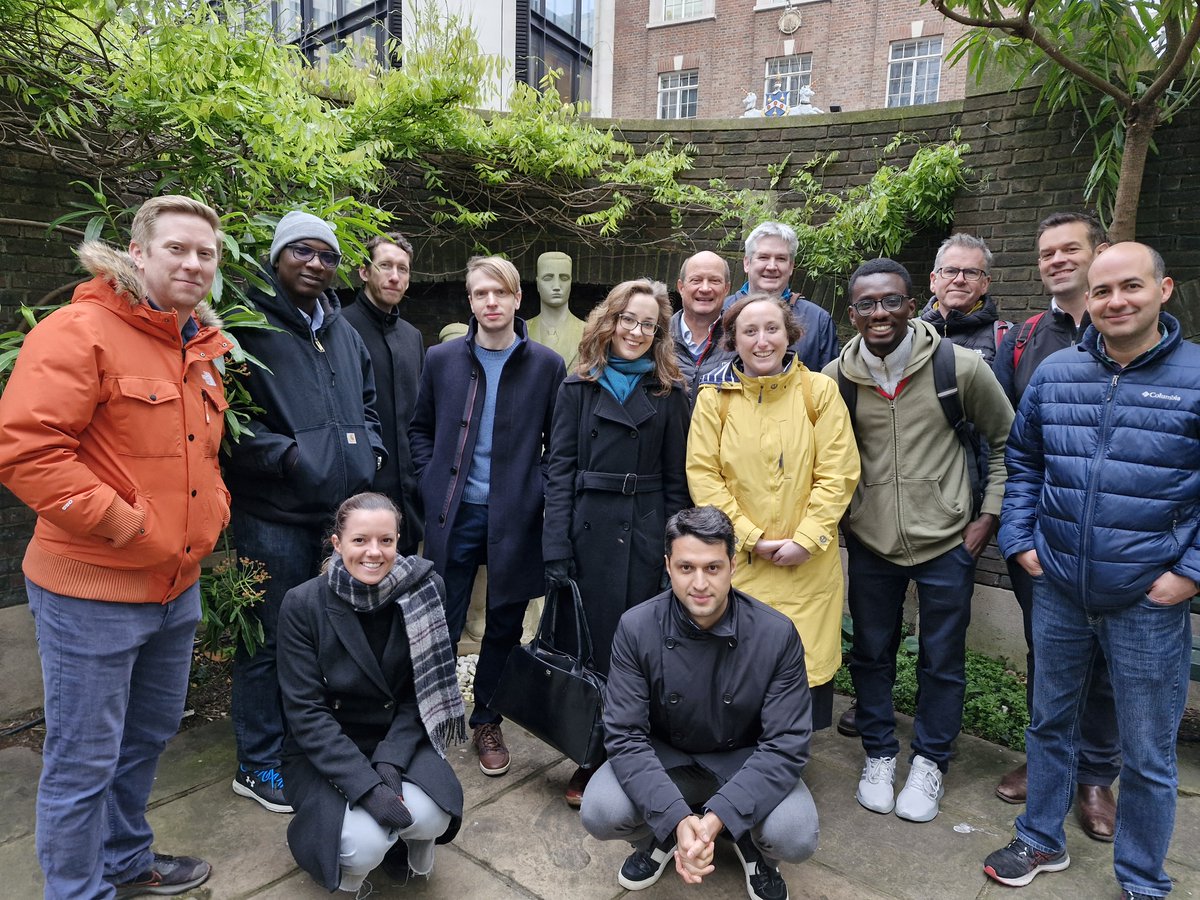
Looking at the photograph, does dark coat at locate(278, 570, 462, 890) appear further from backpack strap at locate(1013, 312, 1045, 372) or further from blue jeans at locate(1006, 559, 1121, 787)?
backpack strap at locate(1013, 312, 1045, 372)

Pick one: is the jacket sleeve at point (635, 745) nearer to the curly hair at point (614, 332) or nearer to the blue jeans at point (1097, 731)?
the curly hair at point (614, 332)

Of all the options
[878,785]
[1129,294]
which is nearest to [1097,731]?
[878,785]

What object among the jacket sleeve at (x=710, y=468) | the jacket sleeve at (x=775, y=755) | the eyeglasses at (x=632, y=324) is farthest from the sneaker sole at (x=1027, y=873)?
the eyeglasses at (x=632, y=324)

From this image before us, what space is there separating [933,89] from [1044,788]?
876 inches

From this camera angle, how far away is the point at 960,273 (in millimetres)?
3510

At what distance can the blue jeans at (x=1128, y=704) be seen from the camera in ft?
7.87

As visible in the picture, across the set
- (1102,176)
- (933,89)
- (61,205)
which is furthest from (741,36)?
(61,205)

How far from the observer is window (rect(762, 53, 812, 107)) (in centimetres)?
2209

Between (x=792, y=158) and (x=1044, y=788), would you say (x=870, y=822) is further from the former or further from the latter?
(x=792, y=158)

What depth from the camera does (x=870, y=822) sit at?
3049 mm

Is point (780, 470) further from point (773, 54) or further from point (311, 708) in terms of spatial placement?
point (773, 54)

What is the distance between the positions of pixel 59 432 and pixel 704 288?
2.63 m

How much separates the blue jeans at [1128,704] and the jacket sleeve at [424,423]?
2440 millimetres

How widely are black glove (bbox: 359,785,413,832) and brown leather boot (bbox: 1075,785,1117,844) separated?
8.12 ft
